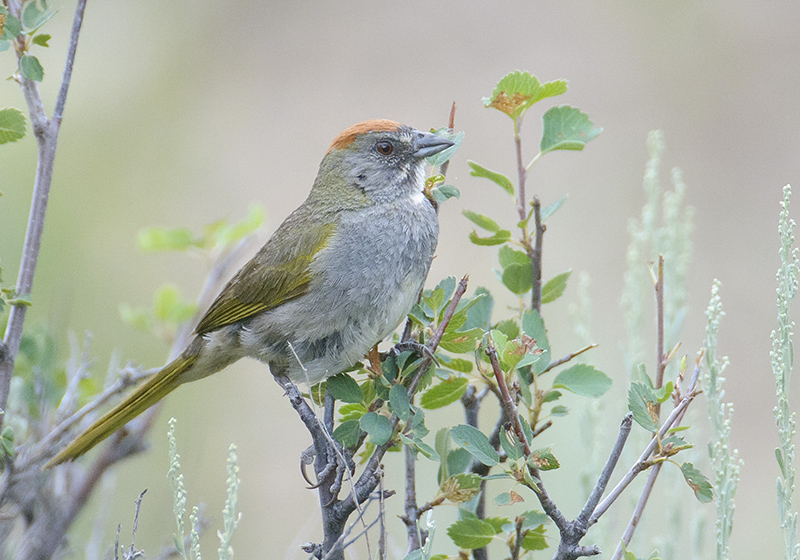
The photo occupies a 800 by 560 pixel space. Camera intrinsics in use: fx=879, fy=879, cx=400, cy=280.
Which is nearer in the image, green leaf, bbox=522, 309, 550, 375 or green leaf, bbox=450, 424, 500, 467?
green leaf, bbox=450, 424, 500, 467

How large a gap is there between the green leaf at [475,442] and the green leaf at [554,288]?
0.54 metres

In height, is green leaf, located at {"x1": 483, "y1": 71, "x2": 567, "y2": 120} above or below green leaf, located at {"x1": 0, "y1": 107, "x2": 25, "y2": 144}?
above

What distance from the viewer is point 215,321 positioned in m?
3.23

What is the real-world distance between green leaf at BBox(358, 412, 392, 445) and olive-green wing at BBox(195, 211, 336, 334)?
103cm

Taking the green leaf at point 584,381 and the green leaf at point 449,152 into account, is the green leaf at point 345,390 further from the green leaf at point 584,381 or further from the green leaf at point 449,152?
the green leaf at point 449,152

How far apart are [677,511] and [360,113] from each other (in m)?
5.62

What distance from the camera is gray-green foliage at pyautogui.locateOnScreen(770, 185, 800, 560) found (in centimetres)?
172

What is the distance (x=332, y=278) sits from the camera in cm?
289

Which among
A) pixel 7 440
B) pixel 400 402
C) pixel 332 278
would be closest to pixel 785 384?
pixel 400 402

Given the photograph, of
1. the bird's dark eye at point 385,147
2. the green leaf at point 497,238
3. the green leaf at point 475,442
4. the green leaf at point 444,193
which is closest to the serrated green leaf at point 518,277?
the green leaf at point 497,238

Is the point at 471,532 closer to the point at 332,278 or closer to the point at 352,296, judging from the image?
the point at 352,296

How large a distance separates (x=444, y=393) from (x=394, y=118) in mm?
5515

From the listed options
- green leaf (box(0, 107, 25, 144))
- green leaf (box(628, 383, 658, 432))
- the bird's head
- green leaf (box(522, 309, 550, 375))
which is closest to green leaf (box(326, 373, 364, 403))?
green leaf (box(522, 309, 550, 375))

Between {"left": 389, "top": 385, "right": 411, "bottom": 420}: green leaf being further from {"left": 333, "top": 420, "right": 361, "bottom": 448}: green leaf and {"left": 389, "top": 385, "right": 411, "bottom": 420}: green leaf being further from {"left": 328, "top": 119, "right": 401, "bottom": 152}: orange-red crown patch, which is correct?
Result: {"left": 328, "top": 119, "right": 401, "bottom": 152}: orange-red crown patch
